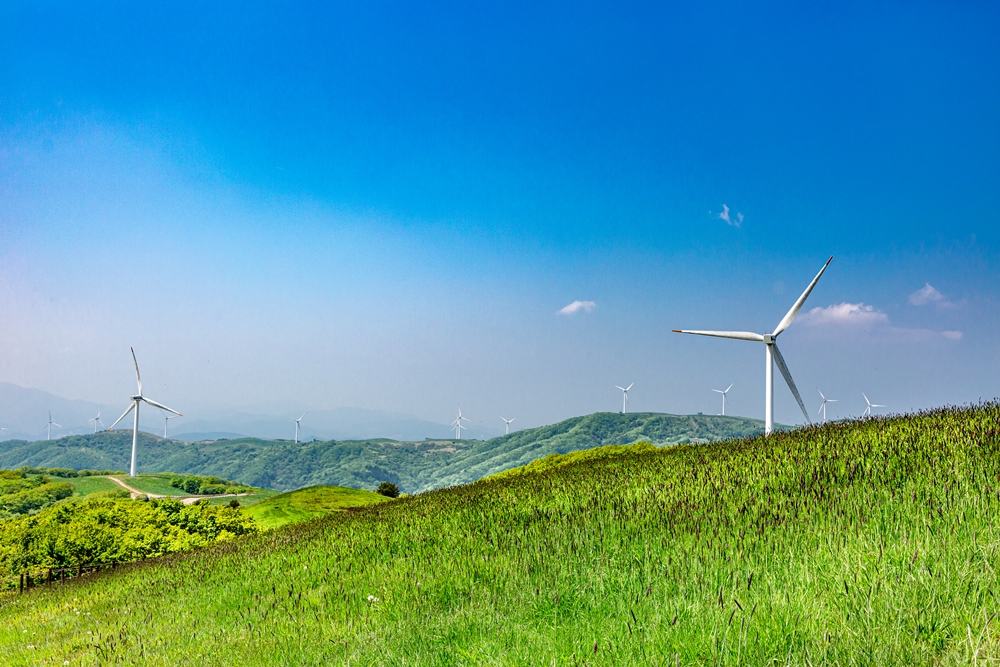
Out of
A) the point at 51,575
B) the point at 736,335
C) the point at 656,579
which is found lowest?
the point at 51,575

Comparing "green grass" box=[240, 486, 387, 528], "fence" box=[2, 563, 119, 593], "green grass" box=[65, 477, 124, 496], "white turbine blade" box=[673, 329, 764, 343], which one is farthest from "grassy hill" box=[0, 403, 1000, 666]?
"green grass" box=[65, 477, 124, 496]

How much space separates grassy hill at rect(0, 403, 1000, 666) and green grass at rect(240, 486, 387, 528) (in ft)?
89.7

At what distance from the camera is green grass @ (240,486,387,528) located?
4097cm

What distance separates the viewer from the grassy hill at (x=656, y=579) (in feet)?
14.7

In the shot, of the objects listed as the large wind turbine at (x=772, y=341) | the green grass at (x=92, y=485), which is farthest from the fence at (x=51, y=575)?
the green grass at (x=92, y=485)

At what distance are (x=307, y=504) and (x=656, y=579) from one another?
4170 cm

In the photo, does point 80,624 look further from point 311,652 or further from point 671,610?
point 671,610

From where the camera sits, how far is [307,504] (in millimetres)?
43938

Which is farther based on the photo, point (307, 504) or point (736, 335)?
point (307, 504)

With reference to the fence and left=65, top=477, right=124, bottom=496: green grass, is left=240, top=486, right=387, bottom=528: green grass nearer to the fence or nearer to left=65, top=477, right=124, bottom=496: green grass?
the fence

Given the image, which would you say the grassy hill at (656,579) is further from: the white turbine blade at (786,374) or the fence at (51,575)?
the white turbine blade at (786,374)

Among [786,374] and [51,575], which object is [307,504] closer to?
[51,575]

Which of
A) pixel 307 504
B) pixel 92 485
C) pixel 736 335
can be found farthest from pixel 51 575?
pixel 92 485

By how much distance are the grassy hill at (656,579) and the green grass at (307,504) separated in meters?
27.3
